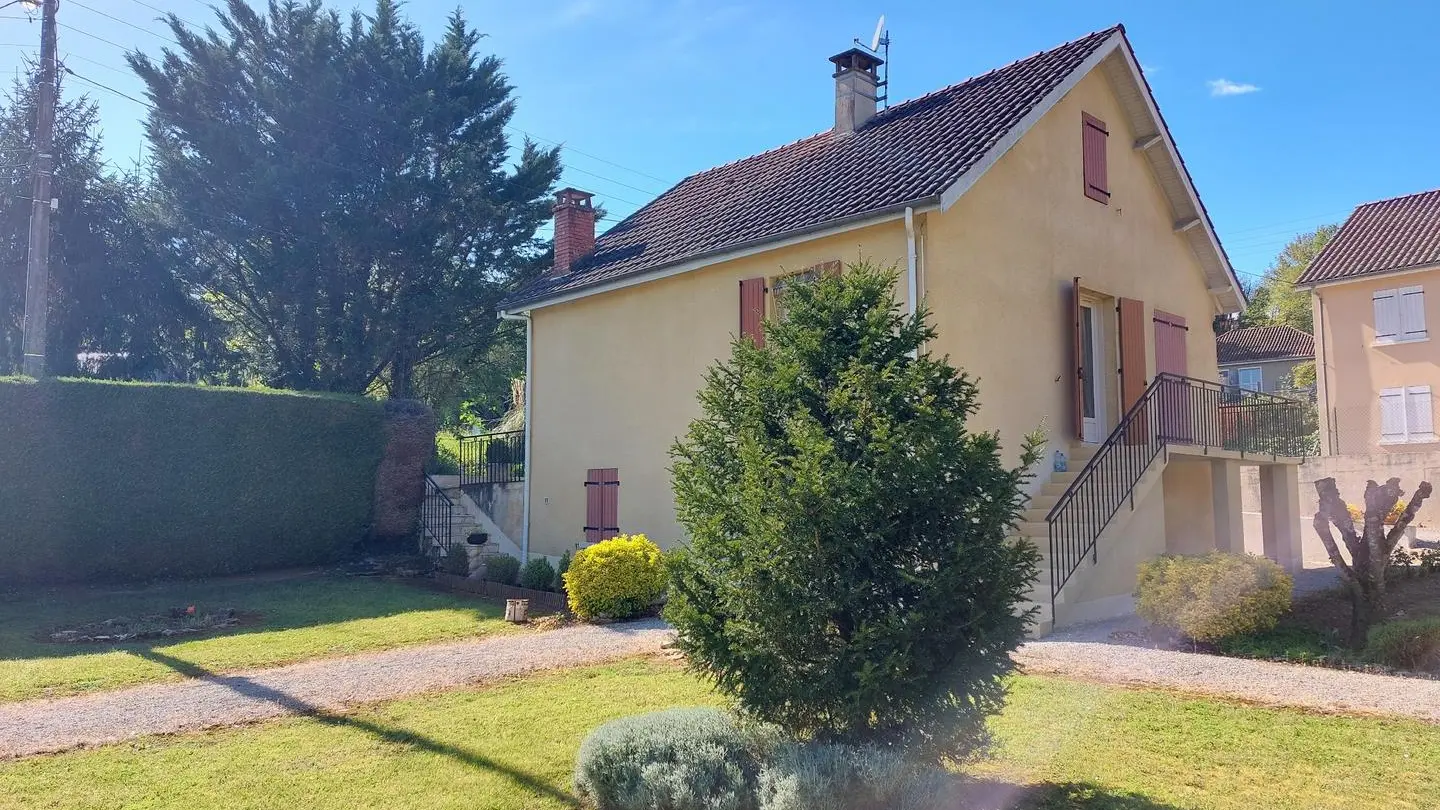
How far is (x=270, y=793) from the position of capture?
4.91m

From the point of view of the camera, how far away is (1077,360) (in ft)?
38.2

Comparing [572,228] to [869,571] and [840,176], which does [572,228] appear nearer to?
[840,176]

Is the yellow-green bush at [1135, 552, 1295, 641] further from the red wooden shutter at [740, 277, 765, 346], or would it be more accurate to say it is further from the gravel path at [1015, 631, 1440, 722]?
the red wooden shutter at [740, 277, 765, 346]

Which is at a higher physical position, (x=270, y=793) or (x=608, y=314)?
(x=608, y=314)

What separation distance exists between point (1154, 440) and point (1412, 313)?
16.3 meters

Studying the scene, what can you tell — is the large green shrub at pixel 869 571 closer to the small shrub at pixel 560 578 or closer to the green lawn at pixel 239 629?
the green lawn at pixel 239 629

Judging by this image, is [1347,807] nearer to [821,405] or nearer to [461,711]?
[821,405]

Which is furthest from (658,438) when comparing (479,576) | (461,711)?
(461,711)

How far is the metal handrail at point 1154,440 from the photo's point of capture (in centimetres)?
971

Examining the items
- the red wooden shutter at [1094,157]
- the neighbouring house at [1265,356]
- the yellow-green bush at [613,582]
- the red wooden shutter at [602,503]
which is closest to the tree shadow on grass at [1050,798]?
the yellow-green bush at [613,582]

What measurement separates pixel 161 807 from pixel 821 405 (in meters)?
4.06

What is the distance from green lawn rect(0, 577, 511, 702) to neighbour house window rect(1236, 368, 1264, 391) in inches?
1403

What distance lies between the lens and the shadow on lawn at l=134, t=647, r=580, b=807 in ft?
16.5

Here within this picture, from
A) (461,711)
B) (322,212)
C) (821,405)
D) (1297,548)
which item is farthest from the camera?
(322,212)
